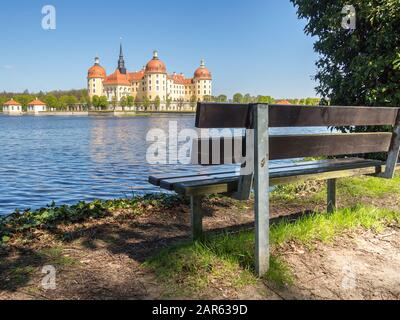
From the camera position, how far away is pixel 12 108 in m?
162

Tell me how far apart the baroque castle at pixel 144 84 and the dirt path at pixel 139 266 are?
151m

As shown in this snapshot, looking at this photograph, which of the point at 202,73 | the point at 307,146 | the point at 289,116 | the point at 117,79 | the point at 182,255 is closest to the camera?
the point at 289,116

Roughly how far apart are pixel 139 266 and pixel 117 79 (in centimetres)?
16018

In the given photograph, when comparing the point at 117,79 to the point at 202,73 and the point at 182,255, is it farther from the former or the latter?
the point at 182,255

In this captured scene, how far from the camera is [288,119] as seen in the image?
10.5ft

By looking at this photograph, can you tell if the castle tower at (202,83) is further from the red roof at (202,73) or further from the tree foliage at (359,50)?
the tree foliage at (359,50)

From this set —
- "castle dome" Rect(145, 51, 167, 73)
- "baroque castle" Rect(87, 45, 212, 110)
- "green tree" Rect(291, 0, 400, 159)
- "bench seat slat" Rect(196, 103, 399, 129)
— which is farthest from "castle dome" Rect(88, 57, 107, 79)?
"bench seat slat" Rect(196, 103, 399, 129)

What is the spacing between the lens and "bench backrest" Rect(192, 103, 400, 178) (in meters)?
2.94

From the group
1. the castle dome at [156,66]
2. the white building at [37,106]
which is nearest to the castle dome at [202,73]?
the castle dome at [156,66]

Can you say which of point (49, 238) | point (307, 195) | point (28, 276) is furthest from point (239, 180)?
point (307, 195)

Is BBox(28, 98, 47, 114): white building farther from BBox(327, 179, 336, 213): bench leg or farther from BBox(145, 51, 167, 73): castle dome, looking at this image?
BBox(327, 179, 336, 213): bench leg

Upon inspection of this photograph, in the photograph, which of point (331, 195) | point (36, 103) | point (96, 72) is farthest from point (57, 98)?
point (331, 195)

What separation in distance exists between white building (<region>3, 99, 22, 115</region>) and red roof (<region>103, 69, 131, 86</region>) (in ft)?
114

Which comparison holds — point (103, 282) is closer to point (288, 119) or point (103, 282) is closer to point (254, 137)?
point (254, 137)
